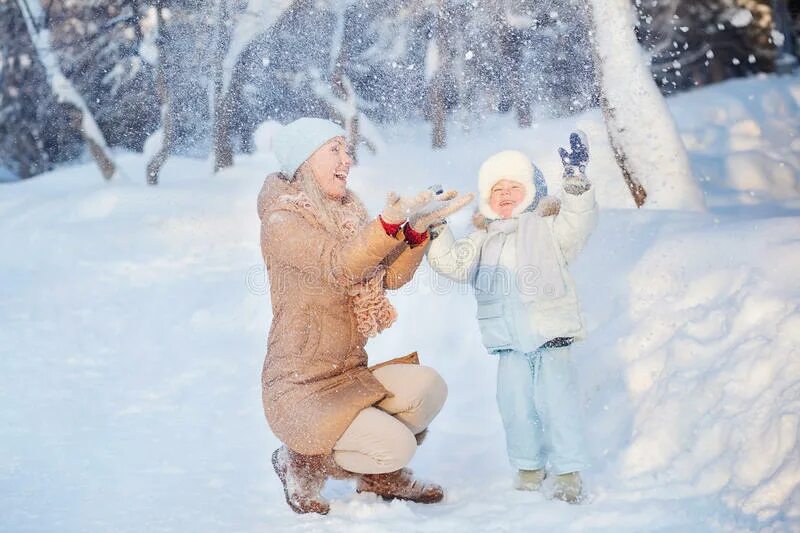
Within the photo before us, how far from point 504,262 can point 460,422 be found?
1.41m

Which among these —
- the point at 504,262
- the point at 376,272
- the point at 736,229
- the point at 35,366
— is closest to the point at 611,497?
the point at 504,262

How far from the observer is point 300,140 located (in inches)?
156

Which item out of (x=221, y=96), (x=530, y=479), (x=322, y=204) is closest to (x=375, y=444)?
(x=530, y=479)

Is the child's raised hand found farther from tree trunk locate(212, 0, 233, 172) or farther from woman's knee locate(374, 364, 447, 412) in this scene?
tree trunk locate(212, 0, 233, 172)

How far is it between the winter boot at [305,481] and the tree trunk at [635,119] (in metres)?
4.26

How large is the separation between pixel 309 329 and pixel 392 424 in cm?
48

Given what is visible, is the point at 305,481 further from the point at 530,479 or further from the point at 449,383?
the point at 449,383

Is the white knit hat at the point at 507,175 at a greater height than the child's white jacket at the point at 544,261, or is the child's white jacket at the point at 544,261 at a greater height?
the white knit hat at the point at 507,175

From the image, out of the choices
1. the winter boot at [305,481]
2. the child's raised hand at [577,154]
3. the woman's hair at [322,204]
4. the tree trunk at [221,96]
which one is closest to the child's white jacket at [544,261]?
the child's raised hand at [577,154]

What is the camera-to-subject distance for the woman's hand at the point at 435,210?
376cm

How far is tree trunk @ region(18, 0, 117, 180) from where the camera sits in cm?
1409

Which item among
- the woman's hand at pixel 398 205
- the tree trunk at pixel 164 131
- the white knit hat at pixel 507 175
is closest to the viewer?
the woman's hand at pixel 398 205

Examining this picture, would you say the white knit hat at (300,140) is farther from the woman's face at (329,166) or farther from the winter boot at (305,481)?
the winter boot at (305,481)

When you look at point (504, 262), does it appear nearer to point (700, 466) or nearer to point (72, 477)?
point (700, 466)
